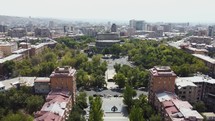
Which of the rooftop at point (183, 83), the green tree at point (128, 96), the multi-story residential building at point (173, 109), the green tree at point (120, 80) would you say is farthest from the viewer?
the green tree at point (120, 80)

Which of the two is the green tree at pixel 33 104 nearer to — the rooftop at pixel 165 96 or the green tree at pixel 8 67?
the rooftop at pixel 165 96

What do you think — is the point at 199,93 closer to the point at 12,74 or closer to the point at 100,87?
the point at 100,87

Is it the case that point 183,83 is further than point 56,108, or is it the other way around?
point 183,83

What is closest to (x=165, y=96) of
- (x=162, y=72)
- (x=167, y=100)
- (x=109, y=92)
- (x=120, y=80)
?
(x=167, y=100)

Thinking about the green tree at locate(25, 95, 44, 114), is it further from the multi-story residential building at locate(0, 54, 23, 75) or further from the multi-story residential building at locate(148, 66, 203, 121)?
the multi-story residential building at locate(0, 54, 23, 75)

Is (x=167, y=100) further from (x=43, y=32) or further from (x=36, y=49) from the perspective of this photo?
(x=43, y=32)

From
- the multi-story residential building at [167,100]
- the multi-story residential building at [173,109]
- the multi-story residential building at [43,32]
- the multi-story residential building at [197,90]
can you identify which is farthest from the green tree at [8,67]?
the multi-story residential building at [43,32]

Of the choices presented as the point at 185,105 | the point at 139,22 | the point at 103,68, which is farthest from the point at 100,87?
the point at 139,22
